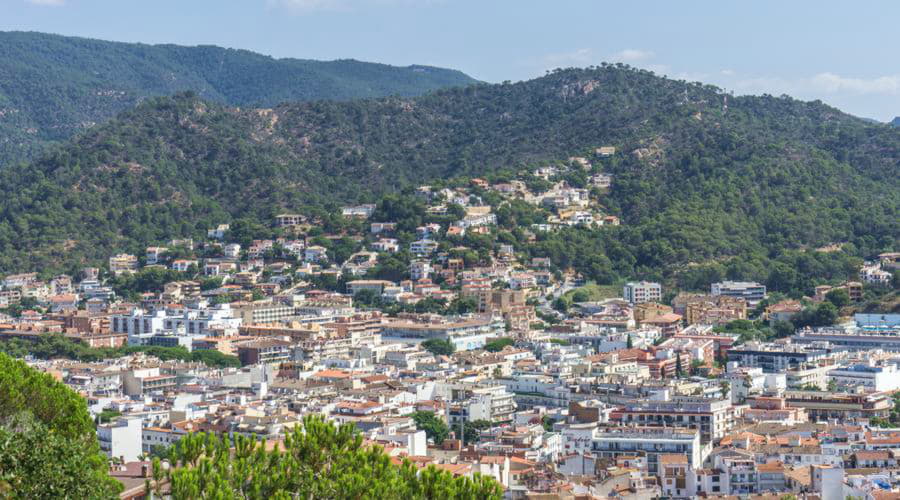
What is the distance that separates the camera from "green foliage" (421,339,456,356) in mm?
55978

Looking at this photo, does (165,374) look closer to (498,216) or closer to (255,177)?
(498,216)

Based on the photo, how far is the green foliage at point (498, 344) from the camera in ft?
183

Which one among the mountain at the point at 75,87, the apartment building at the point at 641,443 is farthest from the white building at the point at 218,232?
the mountain at the point at 75,87

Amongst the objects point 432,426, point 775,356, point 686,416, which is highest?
point 775,356

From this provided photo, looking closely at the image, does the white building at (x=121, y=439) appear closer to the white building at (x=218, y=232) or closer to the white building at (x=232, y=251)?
the white building at (x=232, y=251)

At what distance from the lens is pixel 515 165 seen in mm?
94375

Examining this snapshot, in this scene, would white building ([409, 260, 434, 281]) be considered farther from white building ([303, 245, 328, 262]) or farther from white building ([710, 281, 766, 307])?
white building ([710, 281, 766, 307])

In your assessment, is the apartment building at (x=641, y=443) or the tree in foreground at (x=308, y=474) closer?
the tree in foreground at (x=308, y=474)

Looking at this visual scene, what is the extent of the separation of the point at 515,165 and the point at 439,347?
129 ft

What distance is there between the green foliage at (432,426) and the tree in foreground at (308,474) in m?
Result: 20.5

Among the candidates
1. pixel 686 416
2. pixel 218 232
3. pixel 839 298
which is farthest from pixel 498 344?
pixel 218 232

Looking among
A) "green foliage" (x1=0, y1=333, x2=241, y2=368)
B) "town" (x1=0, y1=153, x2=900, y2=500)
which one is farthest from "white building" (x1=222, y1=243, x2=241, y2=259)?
"green foliage" (x1=0, y1=333, x2=241, y2=368)

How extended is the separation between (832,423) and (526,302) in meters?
31.2

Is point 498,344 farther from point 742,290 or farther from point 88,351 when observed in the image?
A: point 742,290
